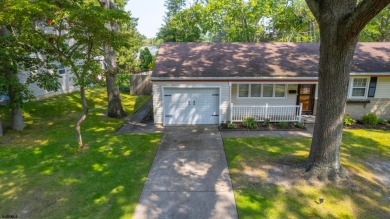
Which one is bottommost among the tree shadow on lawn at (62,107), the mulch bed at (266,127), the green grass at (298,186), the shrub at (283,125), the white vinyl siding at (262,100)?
the green grass at (298,186)

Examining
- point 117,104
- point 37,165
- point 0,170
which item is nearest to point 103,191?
point 37,165

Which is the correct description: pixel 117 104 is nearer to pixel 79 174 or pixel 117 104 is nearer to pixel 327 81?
pixel 79 174

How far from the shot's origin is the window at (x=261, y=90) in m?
12.5

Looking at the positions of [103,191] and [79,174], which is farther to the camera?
[79,174]

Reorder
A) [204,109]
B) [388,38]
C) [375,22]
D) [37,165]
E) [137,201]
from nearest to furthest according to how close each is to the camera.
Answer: [137,201] < [37,165] < [204,109] < [375,22] < [388,38]

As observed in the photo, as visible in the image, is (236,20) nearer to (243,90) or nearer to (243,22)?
(243,22)

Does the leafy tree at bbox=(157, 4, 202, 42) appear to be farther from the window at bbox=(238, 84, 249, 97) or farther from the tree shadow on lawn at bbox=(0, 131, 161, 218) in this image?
the tree shadow on lawn at bbox=(0, 131, 161, 218)

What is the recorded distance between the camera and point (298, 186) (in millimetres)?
6051

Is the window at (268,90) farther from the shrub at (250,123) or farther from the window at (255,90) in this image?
the shrub at (250,123)

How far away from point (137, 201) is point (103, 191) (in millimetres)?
1048

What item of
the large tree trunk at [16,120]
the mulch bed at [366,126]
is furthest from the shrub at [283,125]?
the large tree trunk at [16,120]

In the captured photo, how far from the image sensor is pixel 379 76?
11.9 metres

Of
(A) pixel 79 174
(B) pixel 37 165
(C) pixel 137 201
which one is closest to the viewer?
(C) pixel 137 201

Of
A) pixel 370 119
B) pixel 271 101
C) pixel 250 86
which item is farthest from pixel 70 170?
→ pixel 370 119
